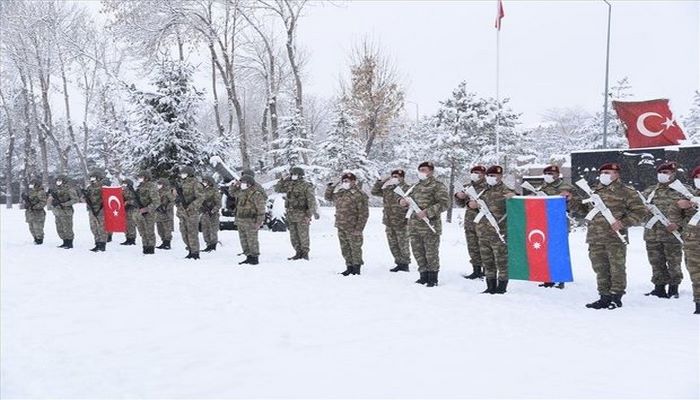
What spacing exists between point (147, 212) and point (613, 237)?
985 cm

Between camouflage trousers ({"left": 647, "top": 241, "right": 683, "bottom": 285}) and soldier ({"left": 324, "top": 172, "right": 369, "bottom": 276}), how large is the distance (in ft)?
14.7

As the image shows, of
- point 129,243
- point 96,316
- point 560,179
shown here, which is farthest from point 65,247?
point 560,179

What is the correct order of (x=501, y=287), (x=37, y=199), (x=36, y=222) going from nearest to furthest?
(x=501, y=287)
(x=37, y=199)
(x=36, y=222)

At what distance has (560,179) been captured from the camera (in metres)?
9.84

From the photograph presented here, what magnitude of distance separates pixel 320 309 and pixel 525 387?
3425mm

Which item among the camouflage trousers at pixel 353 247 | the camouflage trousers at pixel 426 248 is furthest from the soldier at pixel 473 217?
the camouflage trousers at pixel 353 247

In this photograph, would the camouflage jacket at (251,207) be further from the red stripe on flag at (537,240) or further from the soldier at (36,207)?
the soldier at (36,207)

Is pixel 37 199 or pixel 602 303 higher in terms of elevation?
pixel 37 199

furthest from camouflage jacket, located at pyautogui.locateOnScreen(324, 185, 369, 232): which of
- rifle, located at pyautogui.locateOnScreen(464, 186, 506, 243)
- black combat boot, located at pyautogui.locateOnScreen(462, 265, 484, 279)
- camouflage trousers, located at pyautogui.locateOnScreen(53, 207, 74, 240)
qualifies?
camouflage trousers, located at pyautogui.locateOnScreen(53, 207, 74, 240)

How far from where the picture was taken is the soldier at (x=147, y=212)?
13812mm

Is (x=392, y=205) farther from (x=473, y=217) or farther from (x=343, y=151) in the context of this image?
(x=343, y=151)

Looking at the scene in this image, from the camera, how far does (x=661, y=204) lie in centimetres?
816

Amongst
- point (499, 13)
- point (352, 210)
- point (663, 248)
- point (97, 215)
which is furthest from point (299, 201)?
point (499, 13)

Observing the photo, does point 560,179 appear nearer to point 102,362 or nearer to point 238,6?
point 102,362
